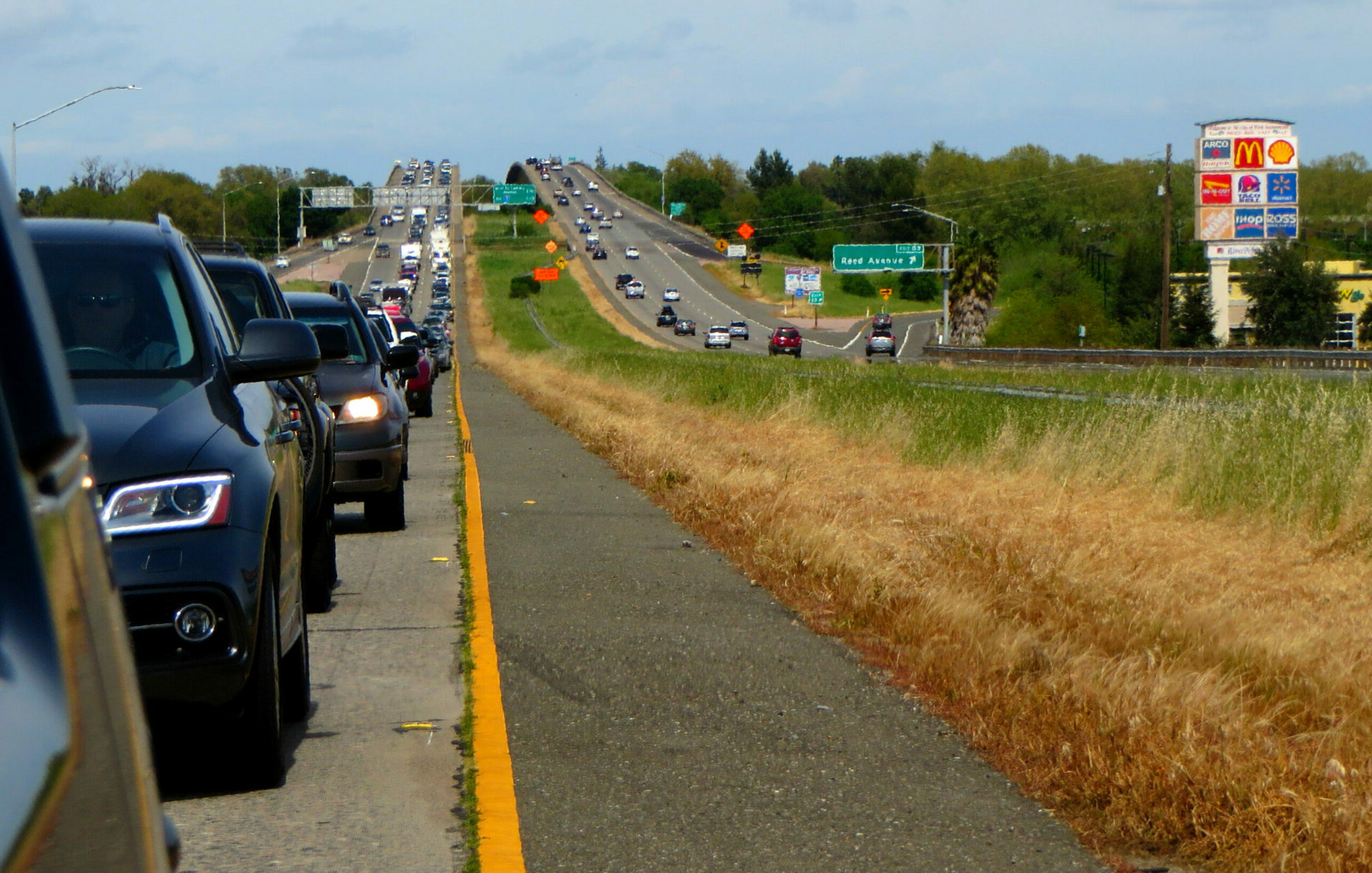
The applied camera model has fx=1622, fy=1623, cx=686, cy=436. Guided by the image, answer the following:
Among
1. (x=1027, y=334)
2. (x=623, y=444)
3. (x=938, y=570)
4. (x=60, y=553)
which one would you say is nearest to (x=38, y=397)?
(x=60, y=553)

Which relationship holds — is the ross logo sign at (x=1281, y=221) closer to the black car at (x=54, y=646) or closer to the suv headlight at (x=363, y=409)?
the suv headlight at (x=363, y=409)

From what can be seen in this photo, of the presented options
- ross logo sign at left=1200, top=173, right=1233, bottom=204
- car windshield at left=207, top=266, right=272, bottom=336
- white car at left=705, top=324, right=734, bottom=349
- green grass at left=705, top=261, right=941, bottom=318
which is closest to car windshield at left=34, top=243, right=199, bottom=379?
car windshield at left=207, top=266, right=272, bottom=336

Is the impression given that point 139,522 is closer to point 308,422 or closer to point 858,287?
point 308,422

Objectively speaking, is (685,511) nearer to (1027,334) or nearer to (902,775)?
(902,775)

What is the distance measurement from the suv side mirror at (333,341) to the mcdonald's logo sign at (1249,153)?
7448 cm

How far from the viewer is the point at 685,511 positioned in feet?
41.4

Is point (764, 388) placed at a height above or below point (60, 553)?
below

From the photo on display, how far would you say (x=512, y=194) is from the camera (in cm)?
11162

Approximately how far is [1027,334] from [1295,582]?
88048 millimetres

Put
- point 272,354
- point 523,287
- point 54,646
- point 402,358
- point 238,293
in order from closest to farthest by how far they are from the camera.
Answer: point 54,646 < point 272,354 < point 238,293 < point 402,358 < point 523,287

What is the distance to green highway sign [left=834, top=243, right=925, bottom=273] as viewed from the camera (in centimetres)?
7706

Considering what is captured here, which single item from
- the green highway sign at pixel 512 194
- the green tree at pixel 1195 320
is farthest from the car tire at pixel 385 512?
the green highway sign at pixel 512 194

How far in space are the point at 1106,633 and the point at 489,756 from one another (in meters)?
3.17

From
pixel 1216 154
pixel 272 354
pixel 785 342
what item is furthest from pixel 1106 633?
pixel 1216 154
